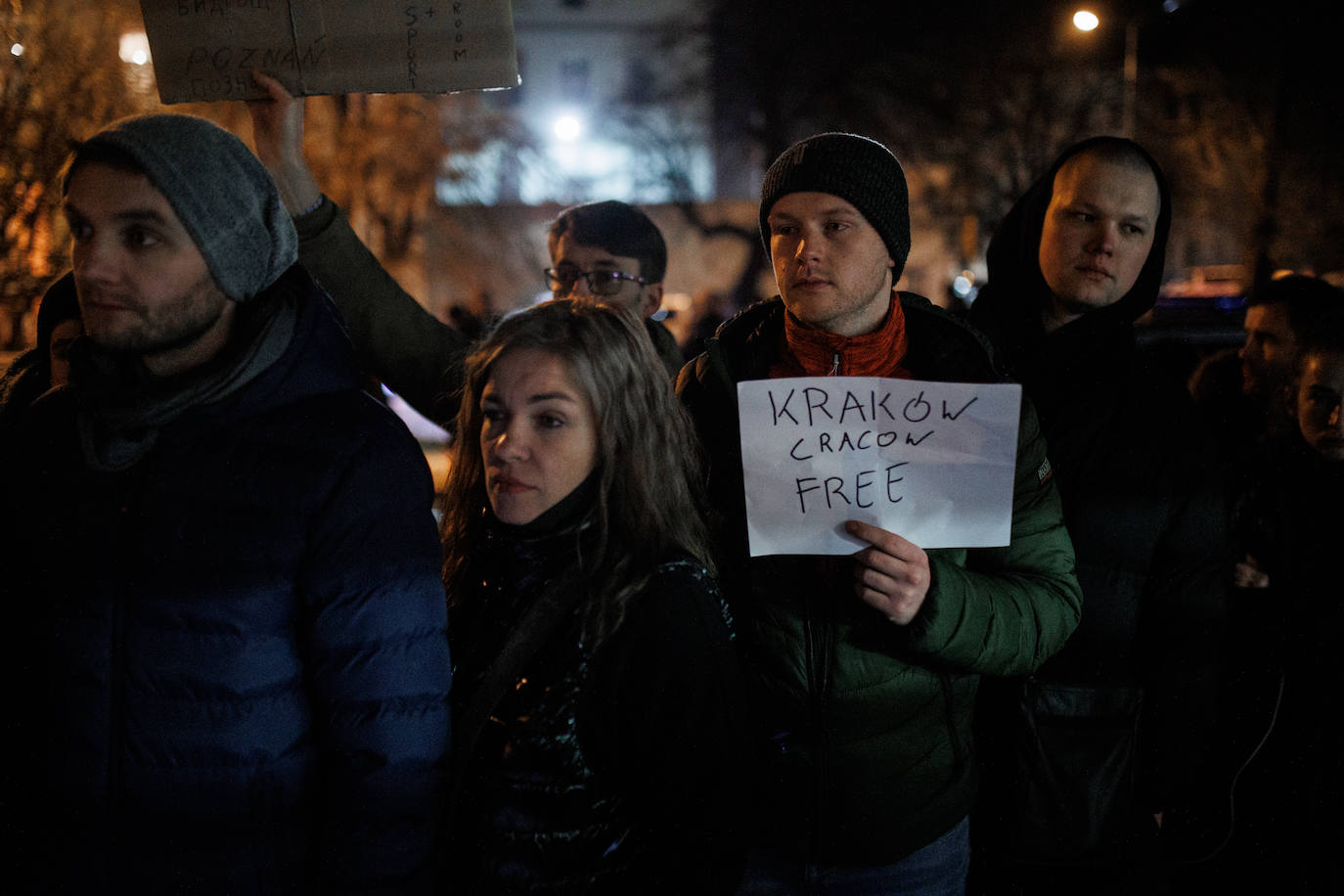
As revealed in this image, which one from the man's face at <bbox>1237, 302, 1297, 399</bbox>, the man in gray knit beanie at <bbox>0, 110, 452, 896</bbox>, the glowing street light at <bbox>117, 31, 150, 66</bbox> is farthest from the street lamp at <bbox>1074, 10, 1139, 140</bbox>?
the man in gray knit beanie at <bbox>0, 110, 452, 896</bbox>

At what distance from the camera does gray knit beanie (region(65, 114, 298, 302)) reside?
162 centimetres

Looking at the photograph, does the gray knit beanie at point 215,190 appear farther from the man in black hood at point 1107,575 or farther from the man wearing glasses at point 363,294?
the man in black hood at point 1107,575

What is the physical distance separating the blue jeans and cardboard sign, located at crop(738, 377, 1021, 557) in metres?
0.71

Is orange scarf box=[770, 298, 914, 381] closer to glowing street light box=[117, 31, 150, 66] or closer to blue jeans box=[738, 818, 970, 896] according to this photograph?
blue jeans box=[738, 818, 970, 896]

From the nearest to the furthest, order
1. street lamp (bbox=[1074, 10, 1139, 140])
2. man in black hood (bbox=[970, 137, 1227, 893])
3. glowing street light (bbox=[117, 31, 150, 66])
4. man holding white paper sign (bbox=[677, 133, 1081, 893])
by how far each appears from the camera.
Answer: man holding white paper sign (bbox=[677, 133, 1081, 893])
man in black hood (bbox=[970, 137, 1227, 893])
glowing street light (bbox=[117, 31, 150, 66])
street lamp (bbox=[1074, 10, 1139, 140])

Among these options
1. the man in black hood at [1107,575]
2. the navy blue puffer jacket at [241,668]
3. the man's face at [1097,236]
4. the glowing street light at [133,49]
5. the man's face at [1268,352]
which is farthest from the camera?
the glowing street light at [133,49]

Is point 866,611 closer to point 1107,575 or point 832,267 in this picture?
point 832,267

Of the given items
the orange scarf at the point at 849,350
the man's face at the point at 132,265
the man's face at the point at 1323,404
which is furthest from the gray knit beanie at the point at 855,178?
the man's face at the point at 1323,404

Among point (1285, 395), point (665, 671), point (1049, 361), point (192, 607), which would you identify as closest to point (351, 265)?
point (192, 607)

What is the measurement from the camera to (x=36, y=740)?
1.67 meters

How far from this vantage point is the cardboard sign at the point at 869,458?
1.82 meters

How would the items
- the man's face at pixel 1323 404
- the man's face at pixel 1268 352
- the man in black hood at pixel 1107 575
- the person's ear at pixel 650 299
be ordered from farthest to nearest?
the person's ear at pixel 650 299 < the man's face at pixel 1268 352 < the man's face at pixel 1323 404 < the man in black hood at pixel 1107 575

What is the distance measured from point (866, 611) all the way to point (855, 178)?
95 cm

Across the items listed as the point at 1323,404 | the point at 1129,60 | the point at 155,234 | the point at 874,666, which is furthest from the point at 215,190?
the point at 1129,60
